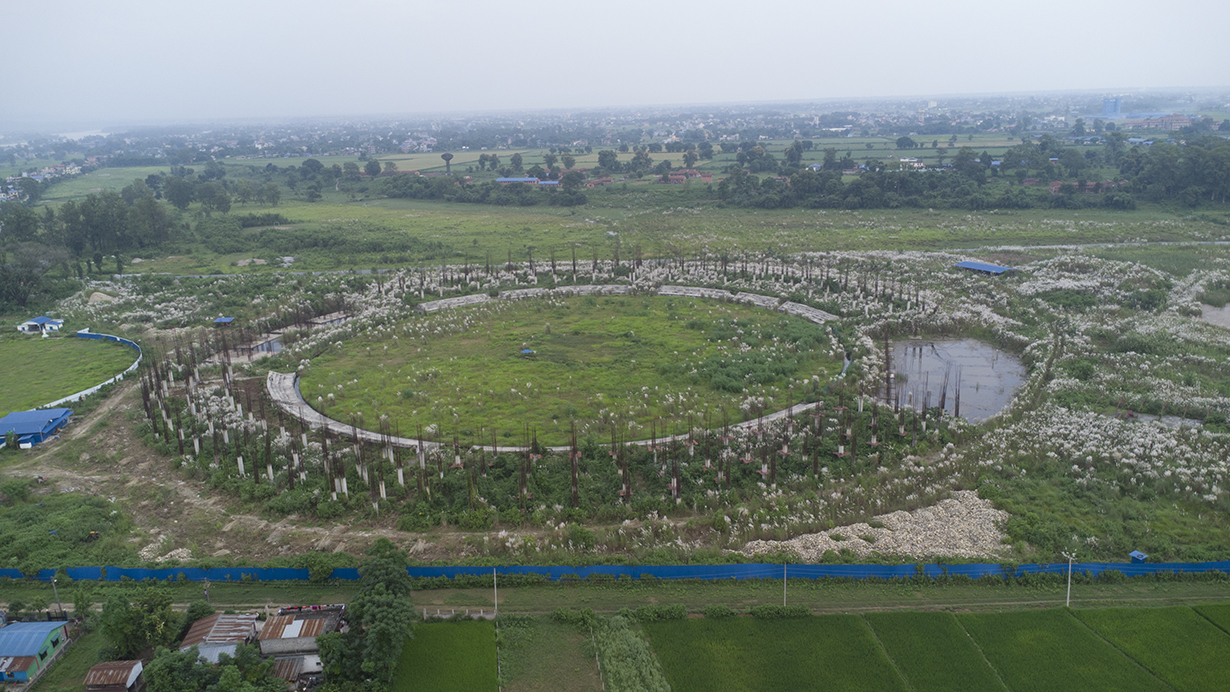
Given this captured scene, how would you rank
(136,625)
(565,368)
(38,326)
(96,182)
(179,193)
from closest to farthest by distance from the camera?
(136,625) < (565,368) < (38,326) < (179,193) < (96,182)

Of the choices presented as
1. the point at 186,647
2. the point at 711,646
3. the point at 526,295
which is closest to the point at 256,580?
the point at 186,647

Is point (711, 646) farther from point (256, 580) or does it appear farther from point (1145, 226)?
point (1145, 226)

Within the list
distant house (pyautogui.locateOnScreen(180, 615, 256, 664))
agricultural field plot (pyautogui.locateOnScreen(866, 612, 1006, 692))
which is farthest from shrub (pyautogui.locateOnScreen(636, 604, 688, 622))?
distant house (pyautogui.locateOnScreen(180, 615, 256, 664))

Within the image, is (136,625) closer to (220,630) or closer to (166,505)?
(220,630)

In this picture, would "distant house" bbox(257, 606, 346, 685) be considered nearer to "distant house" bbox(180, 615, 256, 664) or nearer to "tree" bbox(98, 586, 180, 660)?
"distant house" bbox(180, 615, 256, 664)

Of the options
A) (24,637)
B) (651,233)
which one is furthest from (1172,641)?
(651,233)

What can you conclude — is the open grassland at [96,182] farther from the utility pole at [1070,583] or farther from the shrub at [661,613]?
the utility pole at [1070,583]
